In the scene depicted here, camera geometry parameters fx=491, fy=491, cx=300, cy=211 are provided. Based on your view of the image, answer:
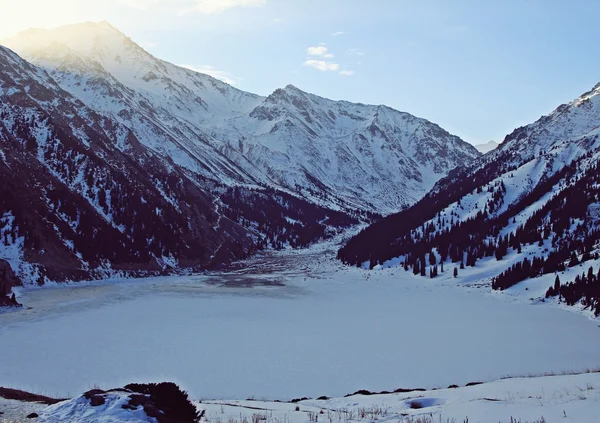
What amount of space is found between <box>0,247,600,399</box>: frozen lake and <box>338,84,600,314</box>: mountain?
18250 millimetres

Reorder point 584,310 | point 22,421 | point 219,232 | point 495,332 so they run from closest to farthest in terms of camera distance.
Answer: point 22,421 → point 495,332 → point 584,310 → point 219,232

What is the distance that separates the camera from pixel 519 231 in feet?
376

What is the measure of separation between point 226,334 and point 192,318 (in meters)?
9.73

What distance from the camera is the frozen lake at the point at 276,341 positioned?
30.9 m

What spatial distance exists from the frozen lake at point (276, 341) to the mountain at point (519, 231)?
18.2 metres

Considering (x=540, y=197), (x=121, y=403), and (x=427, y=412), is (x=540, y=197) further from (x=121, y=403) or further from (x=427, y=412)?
(x=121, y=403)

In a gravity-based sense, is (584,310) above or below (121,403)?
below

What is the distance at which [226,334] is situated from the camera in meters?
43.9

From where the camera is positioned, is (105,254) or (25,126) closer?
(105,254)

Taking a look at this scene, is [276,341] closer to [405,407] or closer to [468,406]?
[405,407]

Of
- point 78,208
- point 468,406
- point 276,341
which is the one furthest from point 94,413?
point 78,208

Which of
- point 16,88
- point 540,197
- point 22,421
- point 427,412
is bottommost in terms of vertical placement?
point 427,412

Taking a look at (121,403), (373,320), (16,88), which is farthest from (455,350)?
(16,88)

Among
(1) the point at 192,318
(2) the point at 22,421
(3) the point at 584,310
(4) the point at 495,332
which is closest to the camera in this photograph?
(2) the point at 22,421
